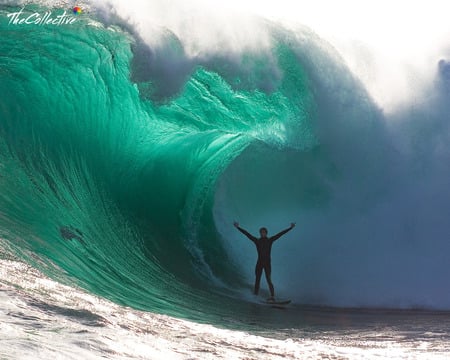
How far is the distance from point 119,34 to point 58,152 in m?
2.05

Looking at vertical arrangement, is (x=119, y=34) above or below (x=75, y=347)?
above

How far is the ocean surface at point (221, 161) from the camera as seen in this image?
28.8 feet

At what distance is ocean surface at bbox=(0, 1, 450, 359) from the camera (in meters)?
8.77

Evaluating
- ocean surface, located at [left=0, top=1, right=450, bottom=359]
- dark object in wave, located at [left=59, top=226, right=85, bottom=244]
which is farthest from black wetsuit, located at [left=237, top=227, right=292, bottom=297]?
dark object in wave, located at [left=59, top=226, right=85, bottom=244]

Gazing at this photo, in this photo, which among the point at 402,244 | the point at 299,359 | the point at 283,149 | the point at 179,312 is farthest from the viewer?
the point at 283,149

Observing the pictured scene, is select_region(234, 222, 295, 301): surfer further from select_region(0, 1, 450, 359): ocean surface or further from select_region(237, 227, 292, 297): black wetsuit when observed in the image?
select_region(0, 1, 450, 359): ocean surface

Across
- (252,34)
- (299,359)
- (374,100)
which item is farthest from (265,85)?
(299,359)

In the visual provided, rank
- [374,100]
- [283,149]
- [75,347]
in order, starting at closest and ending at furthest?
1. [75,347]
2. [374,100]
3. [283,149]

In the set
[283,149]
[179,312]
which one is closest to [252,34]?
[283,149]

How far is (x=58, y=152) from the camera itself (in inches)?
394

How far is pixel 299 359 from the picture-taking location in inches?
181

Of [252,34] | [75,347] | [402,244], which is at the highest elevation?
[252,34]

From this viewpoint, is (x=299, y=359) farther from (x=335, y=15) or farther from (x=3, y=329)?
(x=335, y=15)

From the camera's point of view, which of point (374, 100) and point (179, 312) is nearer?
point (179, 312)
